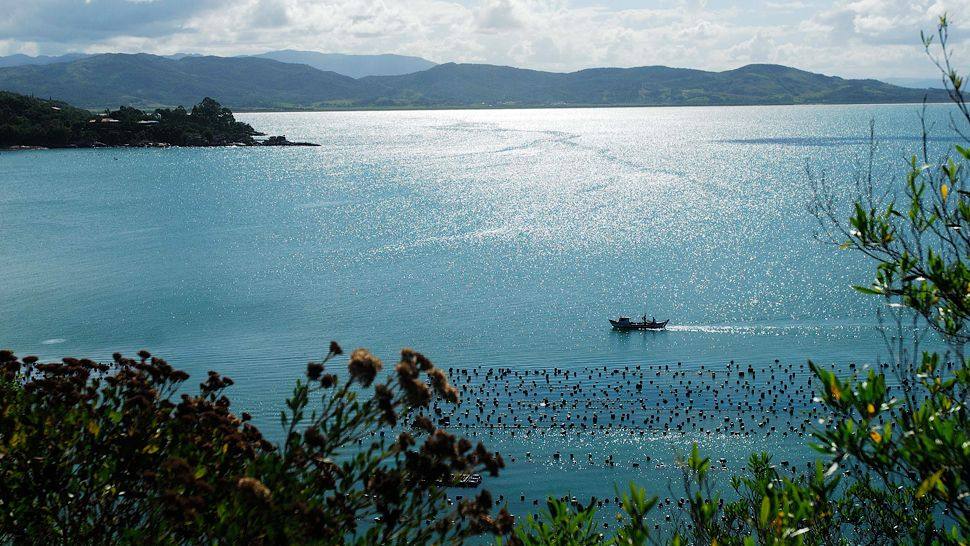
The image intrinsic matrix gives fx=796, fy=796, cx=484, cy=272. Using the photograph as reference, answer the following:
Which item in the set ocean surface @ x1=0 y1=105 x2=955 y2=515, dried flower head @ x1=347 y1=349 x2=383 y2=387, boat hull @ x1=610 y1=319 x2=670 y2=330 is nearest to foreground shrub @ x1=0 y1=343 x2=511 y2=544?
dried flower head @ x1=347 y1=349 x2=383 y2=387

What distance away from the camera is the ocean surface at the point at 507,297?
4288cm

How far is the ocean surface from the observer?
141ft

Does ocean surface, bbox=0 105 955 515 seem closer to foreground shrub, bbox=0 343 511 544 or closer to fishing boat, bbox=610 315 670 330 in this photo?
fishing boat, bbox=610 315 670 330

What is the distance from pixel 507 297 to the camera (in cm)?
6869

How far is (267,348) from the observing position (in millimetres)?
54500

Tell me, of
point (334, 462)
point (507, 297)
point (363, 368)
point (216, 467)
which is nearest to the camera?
point (363, 368)

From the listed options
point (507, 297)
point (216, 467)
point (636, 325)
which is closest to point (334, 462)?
point (216, 467)

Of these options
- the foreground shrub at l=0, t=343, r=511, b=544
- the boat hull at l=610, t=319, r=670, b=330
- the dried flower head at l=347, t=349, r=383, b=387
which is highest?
the dried flower head at l=347, t=349, r=383, b=387

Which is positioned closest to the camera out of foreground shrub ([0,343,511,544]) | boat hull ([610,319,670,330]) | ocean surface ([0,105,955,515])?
foreground shrub ([0,343,511,544])

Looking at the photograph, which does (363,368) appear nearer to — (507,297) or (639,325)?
(639,325)

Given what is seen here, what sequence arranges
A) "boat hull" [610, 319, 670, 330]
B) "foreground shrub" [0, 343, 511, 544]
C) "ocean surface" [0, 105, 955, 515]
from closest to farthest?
"foreground shrub" [0, 343, 511, 544], "ocean surface" [0, 105, 955, 515], "boat hull" [610, 319, 670, 330]

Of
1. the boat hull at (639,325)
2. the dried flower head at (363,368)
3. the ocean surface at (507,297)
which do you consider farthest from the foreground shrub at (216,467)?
the boat hull at (639,325)

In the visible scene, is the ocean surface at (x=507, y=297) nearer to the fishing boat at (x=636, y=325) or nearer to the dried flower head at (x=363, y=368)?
the fishing boat at (x=636, y=325)

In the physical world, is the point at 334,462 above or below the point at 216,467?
above
